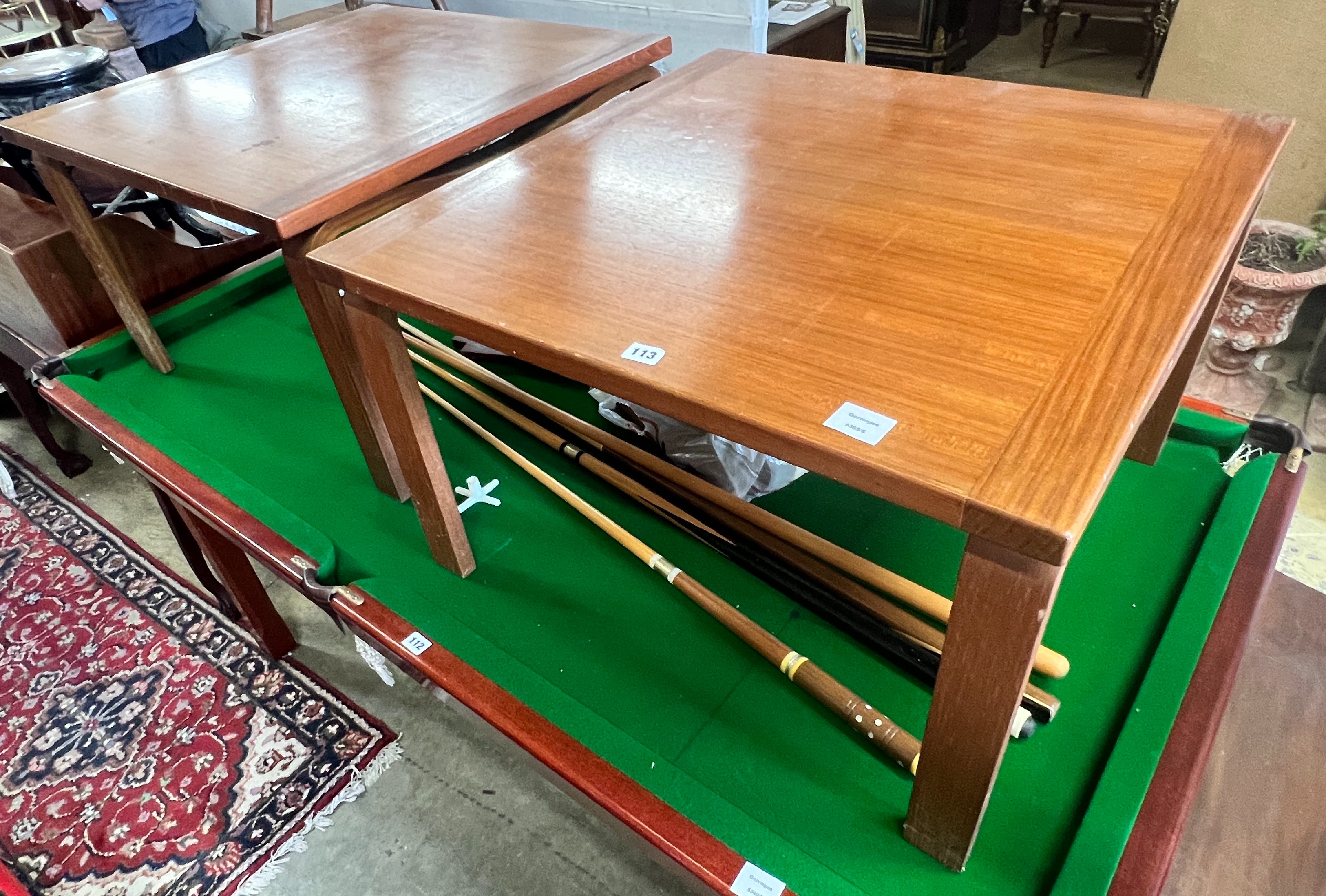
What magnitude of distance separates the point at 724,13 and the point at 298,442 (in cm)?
182

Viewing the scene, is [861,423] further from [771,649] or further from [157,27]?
[157,27]

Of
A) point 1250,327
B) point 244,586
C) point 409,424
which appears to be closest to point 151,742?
point 244,586

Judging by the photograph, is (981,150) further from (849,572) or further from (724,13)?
(724,13)

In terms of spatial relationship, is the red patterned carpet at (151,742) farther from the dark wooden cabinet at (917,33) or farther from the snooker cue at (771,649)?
the dark wooden cabinet at (917,33)

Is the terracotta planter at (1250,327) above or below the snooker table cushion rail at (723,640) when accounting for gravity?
below

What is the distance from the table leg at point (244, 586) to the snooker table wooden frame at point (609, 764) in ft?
0.25

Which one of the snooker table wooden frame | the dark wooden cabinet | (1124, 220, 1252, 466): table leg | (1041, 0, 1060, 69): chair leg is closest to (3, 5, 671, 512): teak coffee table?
the snooker table wooden frame

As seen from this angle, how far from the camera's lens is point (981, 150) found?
108 centimetres

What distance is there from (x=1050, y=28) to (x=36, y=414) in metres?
5.28

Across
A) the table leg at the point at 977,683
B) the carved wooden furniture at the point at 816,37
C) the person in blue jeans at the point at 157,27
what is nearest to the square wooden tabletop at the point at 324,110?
the table leg at the point at 977,683

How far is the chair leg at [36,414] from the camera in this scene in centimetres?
248

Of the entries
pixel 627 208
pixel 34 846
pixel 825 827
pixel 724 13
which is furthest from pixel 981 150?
pixel 34 846

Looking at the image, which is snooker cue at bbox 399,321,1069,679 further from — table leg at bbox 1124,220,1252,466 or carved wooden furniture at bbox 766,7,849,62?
carved wooden furniture at bbox 766,7,849,62

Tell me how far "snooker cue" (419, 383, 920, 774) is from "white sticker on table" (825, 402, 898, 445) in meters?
0.40
